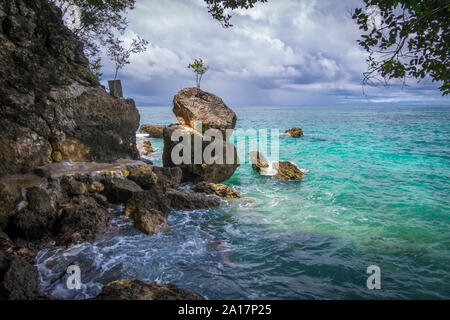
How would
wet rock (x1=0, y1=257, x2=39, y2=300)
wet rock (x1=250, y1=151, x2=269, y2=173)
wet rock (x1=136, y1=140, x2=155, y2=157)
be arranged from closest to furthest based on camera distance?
wet rock (x1=0, y1=257, x2=39, y2=300) < wet rock (x1=250, y1=151, x2=269, y2=173) < wet rock (x1=136, y1=140, x2=155, y2=157)

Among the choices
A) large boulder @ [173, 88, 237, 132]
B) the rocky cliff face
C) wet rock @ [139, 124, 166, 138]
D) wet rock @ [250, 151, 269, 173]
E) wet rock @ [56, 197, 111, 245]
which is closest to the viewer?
wet rock @ [56, 197, 111, 245]

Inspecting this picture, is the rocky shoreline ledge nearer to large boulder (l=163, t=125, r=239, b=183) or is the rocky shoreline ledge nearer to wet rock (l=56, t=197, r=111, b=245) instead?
wet rock (l=56, t=197, r=111, b=245)

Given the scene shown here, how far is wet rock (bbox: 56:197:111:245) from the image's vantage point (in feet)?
20.8

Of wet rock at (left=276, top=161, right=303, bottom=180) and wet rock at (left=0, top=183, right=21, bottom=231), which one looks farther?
wet rock at (left=276, top=161, right=303, bottom=180)

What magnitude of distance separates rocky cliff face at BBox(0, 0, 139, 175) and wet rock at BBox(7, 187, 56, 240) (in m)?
1.28

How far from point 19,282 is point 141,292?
2147 millimetres

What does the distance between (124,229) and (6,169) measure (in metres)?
3.42

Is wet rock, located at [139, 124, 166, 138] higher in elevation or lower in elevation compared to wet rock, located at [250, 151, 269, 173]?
higher

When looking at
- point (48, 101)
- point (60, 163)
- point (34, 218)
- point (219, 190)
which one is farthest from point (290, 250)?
point (48, 101)

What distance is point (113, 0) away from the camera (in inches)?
528

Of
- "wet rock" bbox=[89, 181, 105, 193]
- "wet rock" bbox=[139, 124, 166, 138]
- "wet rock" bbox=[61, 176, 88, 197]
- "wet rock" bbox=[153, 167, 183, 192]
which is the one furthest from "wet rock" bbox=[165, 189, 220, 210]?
"wet rock" bbox=[139, 124, 166, 138]

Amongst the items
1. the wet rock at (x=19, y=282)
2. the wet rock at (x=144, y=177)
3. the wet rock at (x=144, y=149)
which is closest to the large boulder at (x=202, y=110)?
the wet rock at (x=144, y=177)
